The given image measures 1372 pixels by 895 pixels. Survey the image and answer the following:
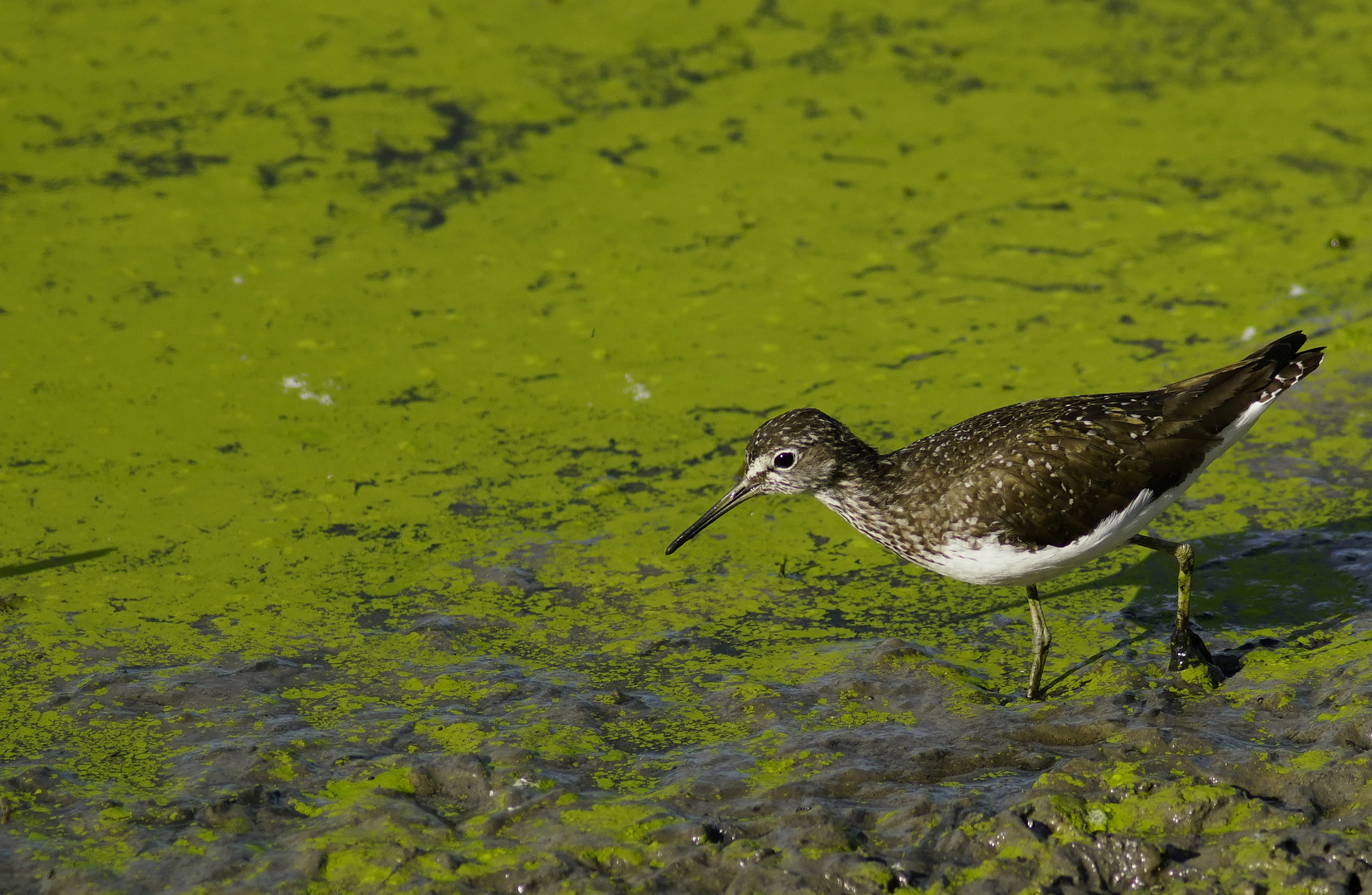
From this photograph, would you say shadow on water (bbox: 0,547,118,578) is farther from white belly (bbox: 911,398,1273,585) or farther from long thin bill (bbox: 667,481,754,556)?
white belly (bbox: 911,398,1273,585)

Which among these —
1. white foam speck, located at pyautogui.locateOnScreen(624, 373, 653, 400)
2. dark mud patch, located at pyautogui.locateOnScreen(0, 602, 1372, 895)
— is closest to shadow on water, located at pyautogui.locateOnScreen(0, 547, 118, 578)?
dark mud patch, located at pyautogui.locateOnScreen(0, 602, 1372, 895)

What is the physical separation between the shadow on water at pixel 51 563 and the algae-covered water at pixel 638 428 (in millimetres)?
51

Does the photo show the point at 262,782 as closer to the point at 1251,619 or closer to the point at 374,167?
the point at 1251,619

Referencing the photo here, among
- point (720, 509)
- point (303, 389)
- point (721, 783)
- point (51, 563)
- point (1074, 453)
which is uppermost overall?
point (1074, 453)

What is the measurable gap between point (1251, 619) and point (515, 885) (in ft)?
11.8

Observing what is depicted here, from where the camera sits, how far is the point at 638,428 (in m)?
→ 7.97

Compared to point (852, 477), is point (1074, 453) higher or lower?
higher

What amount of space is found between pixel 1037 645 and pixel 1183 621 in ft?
2.05

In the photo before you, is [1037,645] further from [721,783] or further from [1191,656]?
[721,783]

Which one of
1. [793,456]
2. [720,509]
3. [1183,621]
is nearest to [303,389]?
[720,509]

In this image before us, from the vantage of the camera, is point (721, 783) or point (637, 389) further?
point (637, 389)

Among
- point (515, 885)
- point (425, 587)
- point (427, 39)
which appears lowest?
point (425, 587)

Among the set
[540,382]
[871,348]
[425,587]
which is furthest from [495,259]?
[425,587]

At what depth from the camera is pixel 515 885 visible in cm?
460
